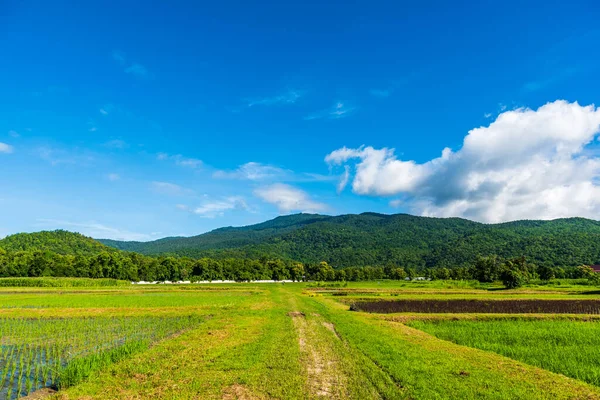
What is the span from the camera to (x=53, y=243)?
17400 centimetres

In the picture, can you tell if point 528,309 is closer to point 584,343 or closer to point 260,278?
point 584,343

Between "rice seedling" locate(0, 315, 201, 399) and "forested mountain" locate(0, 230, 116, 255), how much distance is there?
16462 cm

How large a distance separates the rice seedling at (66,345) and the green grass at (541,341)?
62.9ft

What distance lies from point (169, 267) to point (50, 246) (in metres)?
81.1

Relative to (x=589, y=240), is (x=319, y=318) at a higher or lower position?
lower

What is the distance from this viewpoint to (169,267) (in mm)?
135750

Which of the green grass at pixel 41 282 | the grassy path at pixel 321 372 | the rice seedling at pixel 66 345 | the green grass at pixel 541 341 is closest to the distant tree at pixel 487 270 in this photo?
the green grass at pixel 541 341

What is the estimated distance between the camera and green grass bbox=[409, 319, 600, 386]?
50.0 feet

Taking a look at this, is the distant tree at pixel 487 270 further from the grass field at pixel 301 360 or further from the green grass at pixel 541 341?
the grass field at pixel 301 360

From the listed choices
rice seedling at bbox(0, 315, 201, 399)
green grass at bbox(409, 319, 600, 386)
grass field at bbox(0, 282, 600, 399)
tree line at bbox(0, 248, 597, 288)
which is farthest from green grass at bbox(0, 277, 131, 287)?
green grass at bbox(409, 319, 600, 386)

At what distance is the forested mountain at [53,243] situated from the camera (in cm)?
16762

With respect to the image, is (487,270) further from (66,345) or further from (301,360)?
(66,345)

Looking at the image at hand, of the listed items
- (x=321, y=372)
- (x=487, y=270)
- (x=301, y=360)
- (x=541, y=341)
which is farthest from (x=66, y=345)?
(x=487, y=270)

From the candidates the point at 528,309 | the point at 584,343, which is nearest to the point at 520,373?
the point at 584,343
